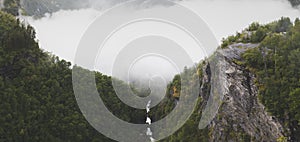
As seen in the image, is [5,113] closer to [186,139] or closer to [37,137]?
[37,137]

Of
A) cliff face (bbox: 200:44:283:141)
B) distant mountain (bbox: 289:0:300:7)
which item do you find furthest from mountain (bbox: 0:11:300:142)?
distant mountain (bbox: 289:0:300:7)

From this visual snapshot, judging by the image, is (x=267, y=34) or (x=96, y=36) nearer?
(x=267, y=34)

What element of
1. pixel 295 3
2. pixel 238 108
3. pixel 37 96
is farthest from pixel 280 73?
pixel 295 3

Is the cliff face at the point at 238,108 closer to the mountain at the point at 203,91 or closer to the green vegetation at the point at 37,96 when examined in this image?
the mountain at the point at 203,91

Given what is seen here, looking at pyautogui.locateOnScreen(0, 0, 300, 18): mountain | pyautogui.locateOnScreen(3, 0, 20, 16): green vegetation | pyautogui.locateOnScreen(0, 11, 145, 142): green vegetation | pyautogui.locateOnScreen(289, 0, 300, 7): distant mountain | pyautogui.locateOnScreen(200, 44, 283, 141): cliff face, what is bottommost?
pyautogui.locateOnScreen(200, 44, 283, 141): cliff face

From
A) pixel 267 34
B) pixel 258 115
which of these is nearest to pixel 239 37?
pixel 267 34

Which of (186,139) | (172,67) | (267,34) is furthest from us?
(172,67)

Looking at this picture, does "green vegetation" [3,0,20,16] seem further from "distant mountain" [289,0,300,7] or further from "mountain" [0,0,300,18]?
"distant mountain" [289,0,300,7]

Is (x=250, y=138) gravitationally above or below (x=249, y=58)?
below
